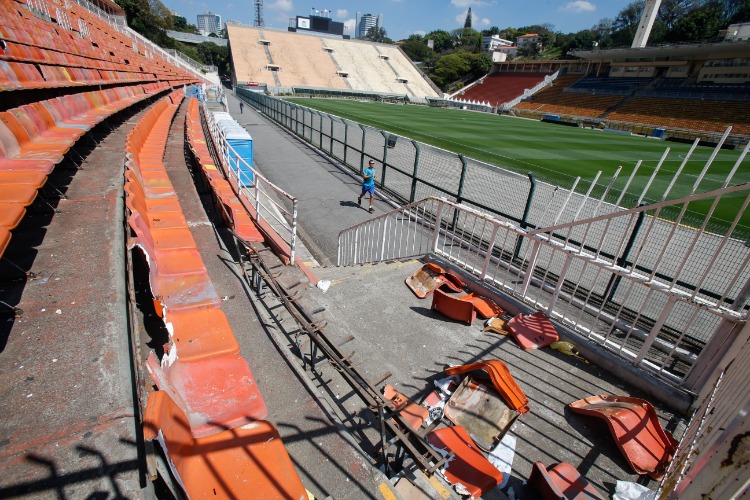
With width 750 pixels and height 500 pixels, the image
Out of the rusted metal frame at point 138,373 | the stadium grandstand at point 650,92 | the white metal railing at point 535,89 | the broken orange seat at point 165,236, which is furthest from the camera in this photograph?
the white metal railing at point 535,89

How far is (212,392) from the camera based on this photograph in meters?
2.49

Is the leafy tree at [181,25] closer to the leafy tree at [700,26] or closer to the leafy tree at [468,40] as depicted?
the leafy tree at [468,40]

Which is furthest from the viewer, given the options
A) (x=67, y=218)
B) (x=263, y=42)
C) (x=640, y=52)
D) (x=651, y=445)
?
(x=263, y=42)

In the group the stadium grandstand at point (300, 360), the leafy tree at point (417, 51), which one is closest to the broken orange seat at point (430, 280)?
the stadium grandstand at point (300, 360)

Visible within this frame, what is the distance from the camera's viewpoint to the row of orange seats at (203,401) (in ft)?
6.45

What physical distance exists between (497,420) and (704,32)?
319 ft

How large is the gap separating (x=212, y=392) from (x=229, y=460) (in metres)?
0.53

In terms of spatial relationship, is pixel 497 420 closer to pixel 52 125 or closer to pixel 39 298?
pixel 39 298

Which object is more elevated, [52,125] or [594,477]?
[52,125]

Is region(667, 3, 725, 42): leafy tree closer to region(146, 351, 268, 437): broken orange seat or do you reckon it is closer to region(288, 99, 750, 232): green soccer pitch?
region(288, 99, 750, 232): green soccer pitch

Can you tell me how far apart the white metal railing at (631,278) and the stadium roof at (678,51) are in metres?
49.6

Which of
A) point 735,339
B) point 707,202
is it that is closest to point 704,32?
point 707,202

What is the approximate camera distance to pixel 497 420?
3.31m

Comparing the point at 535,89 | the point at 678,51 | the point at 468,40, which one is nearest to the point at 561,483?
the point at 678,51
